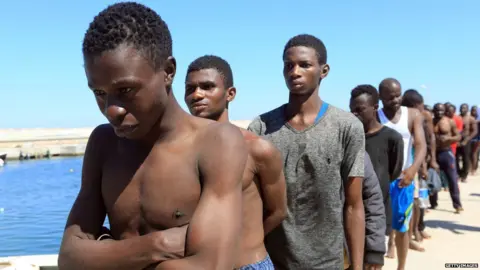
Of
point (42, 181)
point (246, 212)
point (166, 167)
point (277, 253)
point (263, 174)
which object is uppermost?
point (166, 167)

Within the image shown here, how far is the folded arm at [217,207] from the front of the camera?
1.38 meters

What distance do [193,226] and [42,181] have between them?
1958 centimetres

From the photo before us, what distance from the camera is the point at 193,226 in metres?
1.39

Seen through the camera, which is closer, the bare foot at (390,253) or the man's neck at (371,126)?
the man's neck at (371,126)

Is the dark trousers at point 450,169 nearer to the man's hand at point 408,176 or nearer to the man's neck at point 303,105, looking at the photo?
the man's hand at point 408,176

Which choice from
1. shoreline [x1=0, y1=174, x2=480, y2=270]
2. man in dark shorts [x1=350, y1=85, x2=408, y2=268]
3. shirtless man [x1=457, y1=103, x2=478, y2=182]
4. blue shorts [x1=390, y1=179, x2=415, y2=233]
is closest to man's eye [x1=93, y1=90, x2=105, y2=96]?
man in dark shorts [x1=350, y1=85, x2=408, y2=268]

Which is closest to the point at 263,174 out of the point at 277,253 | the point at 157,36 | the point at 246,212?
the point at 246,212

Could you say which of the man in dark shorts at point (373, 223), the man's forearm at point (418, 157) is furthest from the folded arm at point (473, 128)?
the man in dark shorts at point (373, 223)

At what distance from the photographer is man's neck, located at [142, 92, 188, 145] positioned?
155cm

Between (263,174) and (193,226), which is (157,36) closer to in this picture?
(193,226)

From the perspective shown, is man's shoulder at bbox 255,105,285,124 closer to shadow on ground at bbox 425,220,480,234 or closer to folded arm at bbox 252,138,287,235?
folded arm at bbox 252,138,287,235

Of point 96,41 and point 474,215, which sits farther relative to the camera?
point 474,215

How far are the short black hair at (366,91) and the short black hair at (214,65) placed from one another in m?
1.80

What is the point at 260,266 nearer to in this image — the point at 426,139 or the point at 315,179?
the point at 315,179
